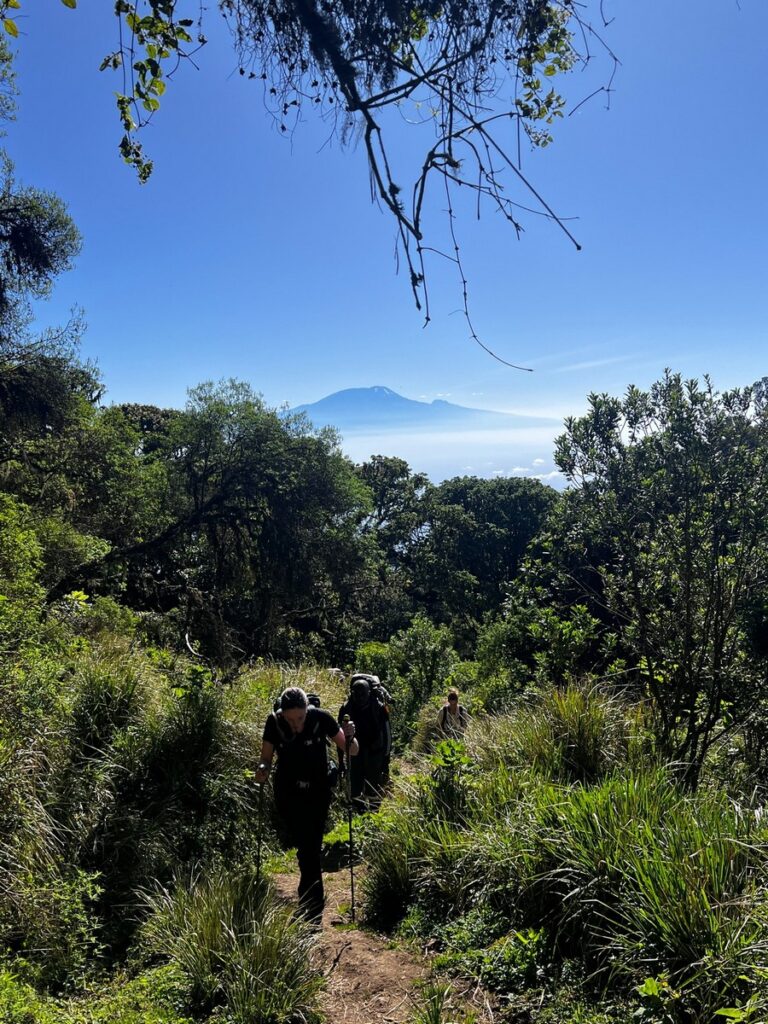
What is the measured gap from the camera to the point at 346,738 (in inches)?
194

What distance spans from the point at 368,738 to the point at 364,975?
2.71m

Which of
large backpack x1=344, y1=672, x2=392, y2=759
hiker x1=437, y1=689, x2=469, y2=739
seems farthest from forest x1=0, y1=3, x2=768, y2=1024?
hiker x1=437, y1=689, x2=469, y2=739

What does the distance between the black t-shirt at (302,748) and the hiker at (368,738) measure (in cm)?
179

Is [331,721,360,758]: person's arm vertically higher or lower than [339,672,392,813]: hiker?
higher

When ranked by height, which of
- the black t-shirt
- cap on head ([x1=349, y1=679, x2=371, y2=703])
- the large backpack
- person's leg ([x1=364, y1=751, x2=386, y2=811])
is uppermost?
the black t-shirt

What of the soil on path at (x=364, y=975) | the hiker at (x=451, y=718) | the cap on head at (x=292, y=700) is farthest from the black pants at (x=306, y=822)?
the hiker at (x=451, y=718)

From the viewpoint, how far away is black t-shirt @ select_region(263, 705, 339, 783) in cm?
430

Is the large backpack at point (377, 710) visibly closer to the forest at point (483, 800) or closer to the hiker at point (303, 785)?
the forest at point (483, 800)

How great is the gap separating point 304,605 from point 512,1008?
1618 centimetres

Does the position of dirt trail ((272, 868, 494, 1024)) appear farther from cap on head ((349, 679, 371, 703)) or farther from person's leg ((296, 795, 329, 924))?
cap on head ((349, 679, 371, 703))

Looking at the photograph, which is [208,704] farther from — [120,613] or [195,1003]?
[120,613]

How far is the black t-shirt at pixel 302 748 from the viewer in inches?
169

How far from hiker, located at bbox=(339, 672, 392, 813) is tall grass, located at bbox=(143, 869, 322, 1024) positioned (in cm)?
234

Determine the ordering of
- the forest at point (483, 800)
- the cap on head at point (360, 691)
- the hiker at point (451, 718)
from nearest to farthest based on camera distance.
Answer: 1. the forest at point (483, 800)
2. the cap on head at point (360, 691)
3. the hiker at point (451, 718)
